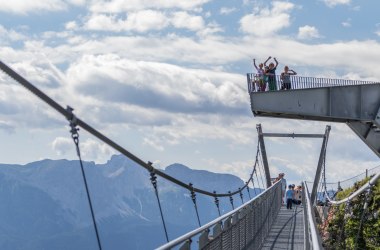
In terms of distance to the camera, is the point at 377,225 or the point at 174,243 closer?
the point at 174,243

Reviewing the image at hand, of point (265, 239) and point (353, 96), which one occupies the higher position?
point (353, 96)

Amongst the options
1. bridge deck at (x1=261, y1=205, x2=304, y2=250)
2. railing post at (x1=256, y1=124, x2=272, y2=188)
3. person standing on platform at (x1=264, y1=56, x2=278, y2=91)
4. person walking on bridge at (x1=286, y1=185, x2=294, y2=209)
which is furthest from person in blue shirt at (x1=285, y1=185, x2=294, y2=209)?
railing post at (x1=256, y1=124, x2=272, y2=188)

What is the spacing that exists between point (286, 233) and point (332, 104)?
28.6ft

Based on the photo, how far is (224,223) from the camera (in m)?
12.6

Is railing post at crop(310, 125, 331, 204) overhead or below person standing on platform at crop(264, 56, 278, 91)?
below

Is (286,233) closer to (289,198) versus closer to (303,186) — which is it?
(303,186)

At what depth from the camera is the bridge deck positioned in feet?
66.8

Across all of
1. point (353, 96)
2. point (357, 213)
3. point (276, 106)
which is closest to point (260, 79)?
point (276, 106)

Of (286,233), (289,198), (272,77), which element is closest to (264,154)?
(289,198)

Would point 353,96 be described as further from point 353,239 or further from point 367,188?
point 367,188

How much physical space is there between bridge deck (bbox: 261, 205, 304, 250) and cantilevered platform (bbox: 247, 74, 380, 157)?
4242mm

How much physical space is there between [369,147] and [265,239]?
12626mm

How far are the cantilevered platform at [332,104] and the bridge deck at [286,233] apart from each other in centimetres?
424

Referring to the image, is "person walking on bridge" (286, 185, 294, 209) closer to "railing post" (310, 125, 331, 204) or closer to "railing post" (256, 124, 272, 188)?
"railing post" (310, 125, 331, 204)
